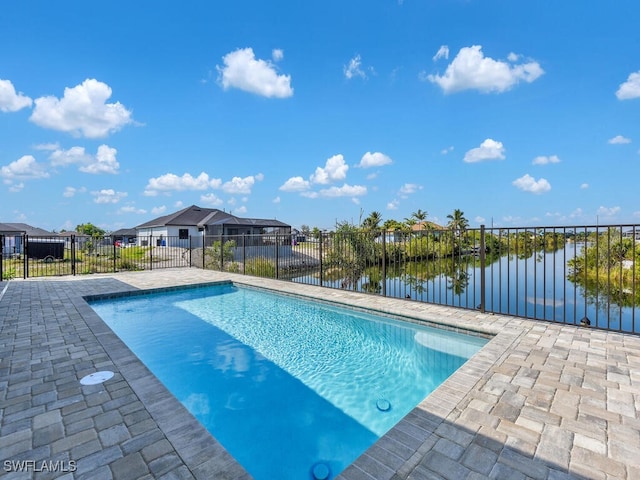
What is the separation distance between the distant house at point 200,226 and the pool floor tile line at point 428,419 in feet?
60.1

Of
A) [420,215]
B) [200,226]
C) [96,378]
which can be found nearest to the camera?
[96,378]

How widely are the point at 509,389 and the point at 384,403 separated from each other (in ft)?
3.55

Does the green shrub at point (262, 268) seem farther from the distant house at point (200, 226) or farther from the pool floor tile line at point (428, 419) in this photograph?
the distant house at point (200, 226)

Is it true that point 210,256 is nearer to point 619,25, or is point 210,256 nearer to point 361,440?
point 361,440

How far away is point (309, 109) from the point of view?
13.8 metres

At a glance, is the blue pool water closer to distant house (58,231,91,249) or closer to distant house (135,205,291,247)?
distant house (58,231,91,249)

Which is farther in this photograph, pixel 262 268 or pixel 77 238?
pixel 77 238

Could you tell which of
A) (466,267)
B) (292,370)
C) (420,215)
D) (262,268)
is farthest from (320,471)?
(420,215)

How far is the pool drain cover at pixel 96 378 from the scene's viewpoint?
2.68 metres

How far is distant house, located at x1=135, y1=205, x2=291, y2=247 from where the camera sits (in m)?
22.0

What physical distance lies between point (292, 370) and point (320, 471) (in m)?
1.60

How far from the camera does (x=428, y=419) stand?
6.92 feet

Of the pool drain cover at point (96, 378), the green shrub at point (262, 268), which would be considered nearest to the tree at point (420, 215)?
the green shrub at point (262, 268)

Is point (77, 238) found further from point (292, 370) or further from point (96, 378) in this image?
point (292, 370)
